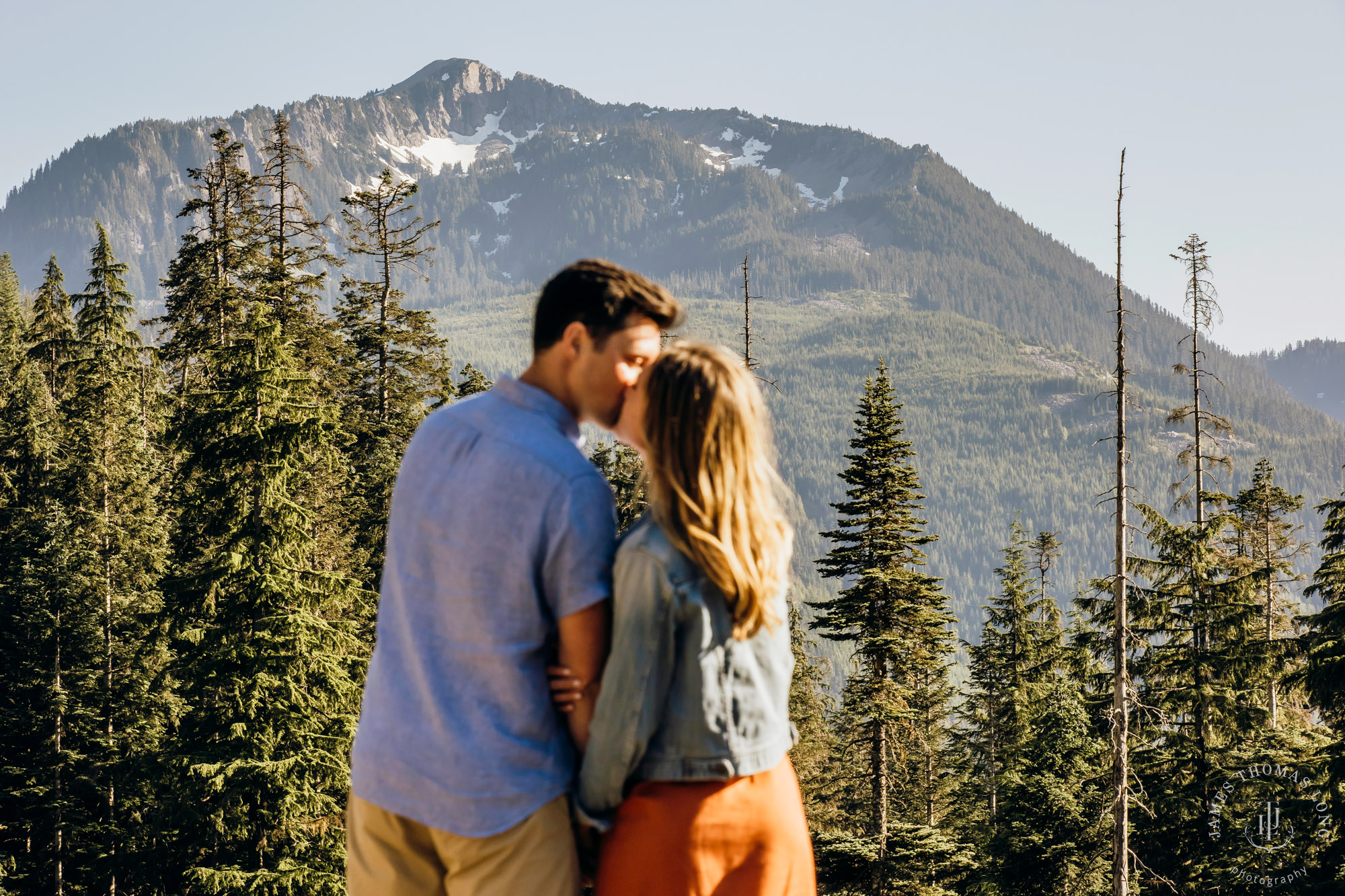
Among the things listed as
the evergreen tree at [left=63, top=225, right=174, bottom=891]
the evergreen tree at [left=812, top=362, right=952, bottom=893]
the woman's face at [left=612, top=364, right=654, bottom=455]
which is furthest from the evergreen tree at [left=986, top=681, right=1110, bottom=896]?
the woman's face at [left=612, top=364, right=654, bottom=455]

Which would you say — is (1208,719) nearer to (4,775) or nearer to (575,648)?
(575,648)

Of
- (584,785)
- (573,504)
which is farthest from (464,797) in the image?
(573,504)

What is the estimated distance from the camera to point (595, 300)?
8.89ft

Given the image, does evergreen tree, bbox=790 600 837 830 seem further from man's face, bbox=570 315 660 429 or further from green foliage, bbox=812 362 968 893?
man's face, bbox=570 315 660 429

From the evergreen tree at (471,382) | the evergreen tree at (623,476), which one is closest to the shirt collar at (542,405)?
the evergreen tree at (623,476)

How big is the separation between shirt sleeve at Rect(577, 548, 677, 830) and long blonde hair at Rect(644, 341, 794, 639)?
0.14 metres

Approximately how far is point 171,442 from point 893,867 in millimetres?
17138

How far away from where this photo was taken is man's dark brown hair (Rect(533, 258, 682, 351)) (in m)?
2.71

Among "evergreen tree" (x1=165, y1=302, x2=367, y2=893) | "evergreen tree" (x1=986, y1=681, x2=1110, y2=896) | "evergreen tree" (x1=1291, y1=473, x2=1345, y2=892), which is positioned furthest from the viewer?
"evergreen tree" (x1=986, y1=681, x2=1110, y2=896)

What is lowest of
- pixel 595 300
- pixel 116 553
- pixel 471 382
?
pixel 116 553

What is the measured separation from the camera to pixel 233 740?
14359mm

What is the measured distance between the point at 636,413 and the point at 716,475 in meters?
0.31

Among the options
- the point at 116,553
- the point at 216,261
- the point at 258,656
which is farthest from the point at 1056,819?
the point at 216,261

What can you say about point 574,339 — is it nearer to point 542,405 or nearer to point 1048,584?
point 542,405
